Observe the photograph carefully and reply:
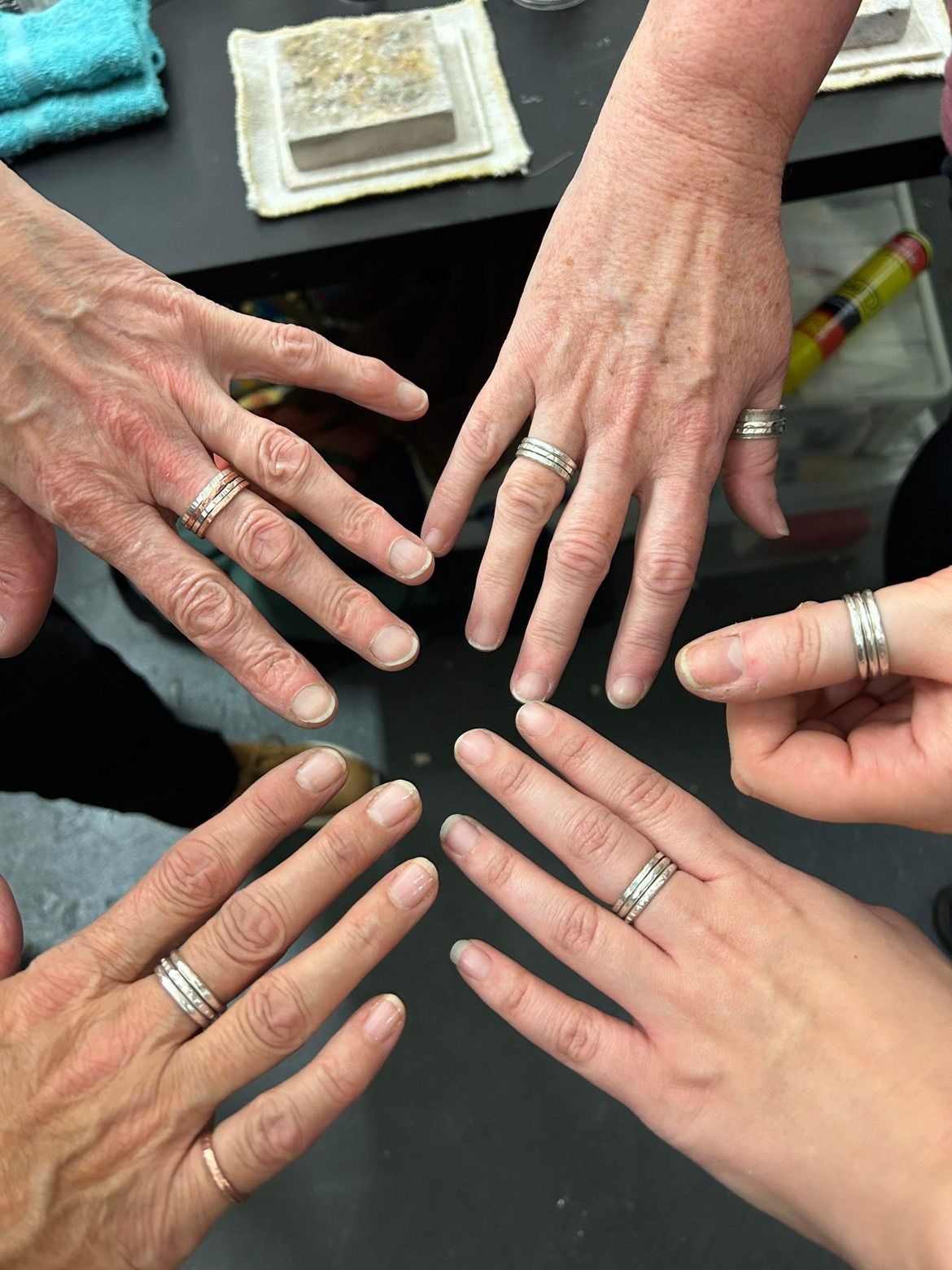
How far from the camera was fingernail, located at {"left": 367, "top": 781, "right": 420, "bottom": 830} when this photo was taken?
34.9 inches

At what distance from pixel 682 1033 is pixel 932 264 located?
1.61 m

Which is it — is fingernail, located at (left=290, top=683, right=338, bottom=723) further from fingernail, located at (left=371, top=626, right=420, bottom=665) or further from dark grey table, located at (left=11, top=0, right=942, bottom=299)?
dark grey table, located at (left=11, top=0, right=942, bottom=299)

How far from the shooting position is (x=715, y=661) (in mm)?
756

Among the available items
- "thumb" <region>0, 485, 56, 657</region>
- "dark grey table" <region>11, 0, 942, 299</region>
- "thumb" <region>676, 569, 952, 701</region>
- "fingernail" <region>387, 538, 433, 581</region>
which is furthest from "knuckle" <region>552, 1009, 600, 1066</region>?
"dark grey table" <region>11, 0, 942, 299</region>

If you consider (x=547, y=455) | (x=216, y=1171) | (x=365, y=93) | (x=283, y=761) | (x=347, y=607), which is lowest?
(x=283, y=761)

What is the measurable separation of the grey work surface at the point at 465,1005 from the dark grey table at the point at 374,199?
68 cm

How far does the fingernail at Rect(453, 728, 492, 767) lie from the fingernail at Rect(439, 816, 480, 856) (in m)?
0.06

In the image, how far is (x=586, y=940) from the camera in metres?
0.86

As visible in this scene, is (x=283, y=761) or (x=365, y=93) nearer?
(x=365, y=93)

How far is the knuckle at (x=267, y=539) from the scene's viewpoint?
90 cm

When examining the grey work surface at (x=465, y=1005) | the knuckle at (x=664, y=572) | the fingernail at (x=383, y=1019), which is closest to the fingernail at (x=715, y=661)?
the knuckle at (x=664, y=572)

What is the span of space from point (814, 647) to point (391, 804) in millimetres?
436

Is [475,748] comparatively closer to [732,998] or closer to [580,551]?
[580,551]

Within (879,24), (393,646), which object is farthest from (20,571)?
(879,24)
